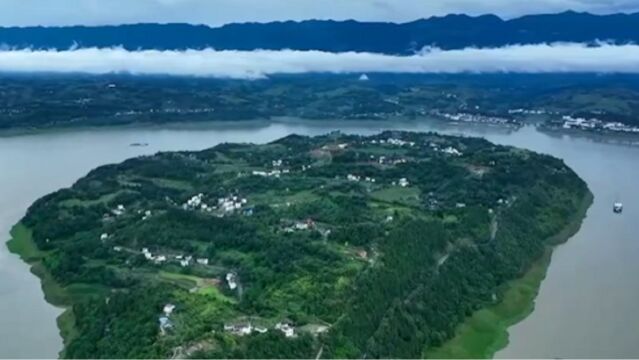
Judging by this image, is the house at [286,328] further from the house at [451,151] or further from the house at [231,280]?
the house at [451,151]

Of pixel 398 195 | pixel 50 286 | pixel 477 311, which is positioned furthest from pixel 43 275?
pixel 398 195

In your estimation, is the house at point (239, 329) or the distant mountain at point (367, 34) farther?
the distant mountain at point (367, 34)

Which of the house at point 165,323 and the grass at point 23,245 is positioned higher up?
the house at point 165,323

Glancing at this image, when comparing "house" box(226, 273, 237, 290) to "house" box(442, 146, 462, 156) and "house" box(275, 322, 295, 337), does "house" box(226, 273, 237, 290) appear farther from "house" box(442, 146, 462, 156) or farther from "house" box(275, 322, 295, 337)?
"house" box(442, 146, 462, 156)

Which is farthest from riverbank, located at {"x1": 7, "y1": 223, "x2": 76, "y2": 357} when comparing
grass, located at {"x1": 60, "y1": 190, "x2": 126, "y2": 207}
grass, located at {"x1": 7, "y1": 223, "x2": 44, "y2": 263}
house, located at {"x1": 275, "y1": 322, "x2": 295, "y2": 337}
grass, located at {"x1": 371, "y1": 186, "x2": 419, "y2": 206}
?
grass, located at {"x1": 371, "y1": 186, "x2": 419, "y2": 206}

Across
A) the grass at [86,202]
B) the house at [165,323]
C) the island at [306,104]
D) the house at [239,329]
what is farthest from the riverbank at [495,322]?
the island at [306,104]

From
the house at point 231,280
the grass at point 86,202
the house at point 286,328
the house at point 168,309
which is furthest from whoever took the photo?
the grass at point 86,202

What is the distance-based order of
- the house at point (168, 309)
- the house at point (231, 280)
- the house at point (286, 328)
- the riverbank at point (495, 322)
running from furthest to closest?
the house at point (231, 280)
the riverbank at point (495, 322)
the house at point (168, 309)
the house at point (286, 328)

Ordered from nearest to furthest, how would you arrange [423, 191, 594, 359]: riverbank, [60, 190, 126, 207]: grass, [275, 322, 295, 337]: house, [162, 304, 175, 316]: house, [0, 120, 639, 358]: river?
[275, 322, 295, 337]: house → [162, 304, 175, 316]: house → [423, 191, 594, 359]: riverbank → [0, 120, 639, 358]: river → [60, 190, 126, 207]: grass
